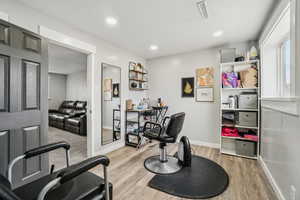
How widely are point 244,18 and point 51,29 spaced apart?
2903mm

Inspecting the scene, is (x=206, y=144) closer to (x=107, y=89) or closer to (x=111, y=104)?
(x=111, y=104)

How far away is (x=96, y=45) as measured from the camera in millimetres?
2646

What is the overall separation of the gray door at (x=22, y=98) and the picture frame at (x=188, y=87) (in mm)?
2896

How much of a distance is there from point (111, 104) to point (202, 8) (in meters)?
2.42

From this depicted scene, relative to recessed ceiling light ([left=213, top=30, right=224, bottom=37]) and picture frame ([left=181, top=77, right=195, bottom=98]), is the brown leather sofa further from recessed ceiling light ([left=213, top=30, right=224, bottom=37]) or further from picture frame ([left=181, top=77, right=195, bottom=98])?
recessed ceiling light ([left=213, top=30, right=224, bottom=37])

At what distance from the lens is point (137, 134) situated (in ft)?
10.6

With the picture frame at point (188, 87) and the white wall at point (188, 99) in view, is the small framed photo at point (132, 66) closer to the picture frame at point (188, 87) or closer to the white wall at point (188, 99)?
the white wall at point (188, 99)

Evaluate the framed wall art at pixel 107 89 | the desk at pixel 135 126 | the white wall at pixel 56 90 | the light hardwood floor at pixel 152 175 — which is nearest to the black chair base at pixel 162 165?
the light hardwood floor at pixel 152 175

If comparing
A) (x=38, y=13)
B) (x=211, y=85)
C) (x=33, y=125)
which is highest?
(x=38, y=13)

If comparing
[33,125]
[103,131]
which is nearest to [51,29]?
[33,125]

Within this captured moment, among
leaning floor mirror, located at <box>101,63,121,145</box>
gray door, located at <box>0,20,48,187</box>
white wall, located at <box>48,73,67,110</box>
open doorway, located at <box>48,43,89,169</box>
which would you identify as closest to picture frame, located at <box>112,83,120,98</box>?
leaning floor mirror, located at <box>101,63,121,145</box>

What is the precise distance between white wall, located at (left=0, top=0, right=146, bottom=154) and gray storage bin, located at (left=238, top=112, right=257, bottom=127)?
8.15ft

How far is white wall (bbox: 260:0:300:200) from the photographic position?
1.18 metres

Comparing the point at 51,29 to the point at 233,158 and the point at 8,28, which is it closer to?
the point at 8,28
